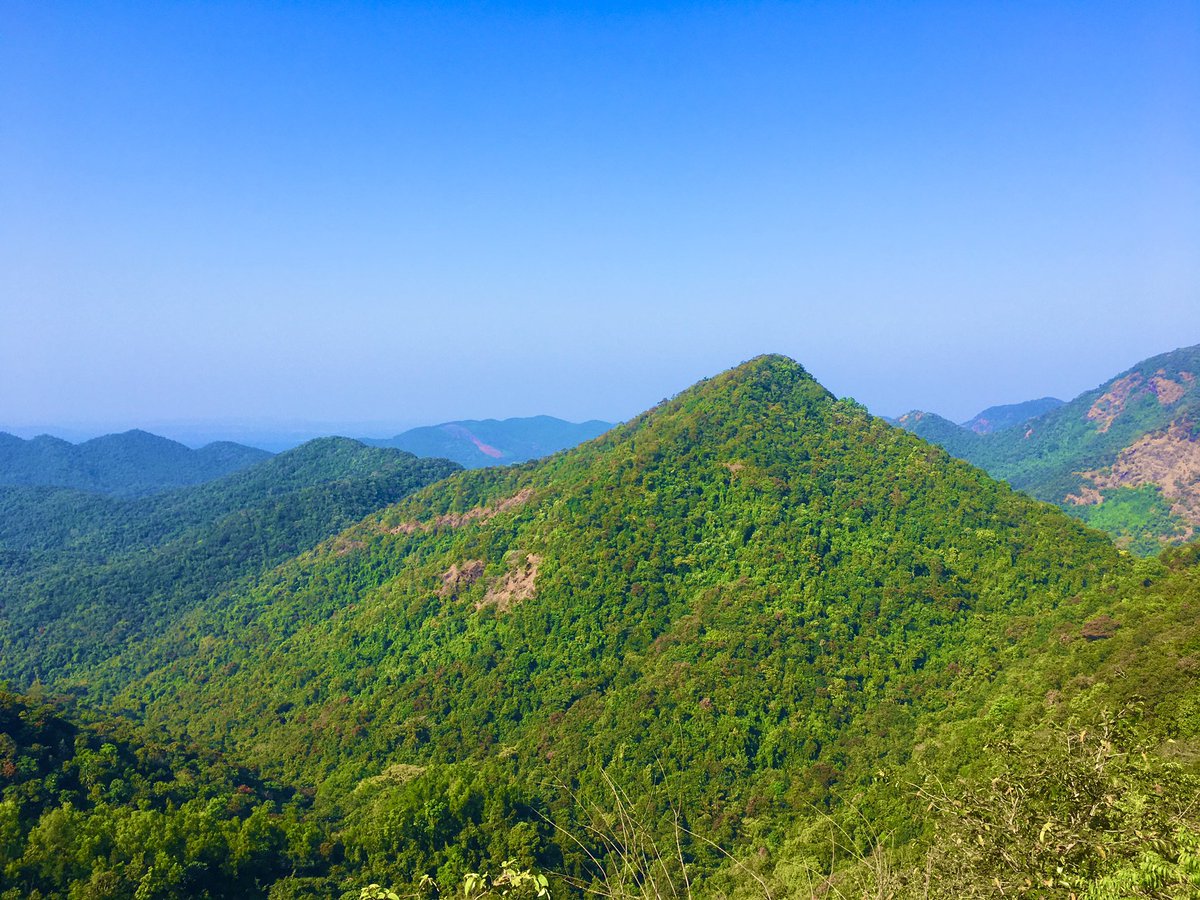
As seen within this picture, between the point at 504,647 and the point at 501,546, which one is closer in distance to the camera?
the point at 504,647

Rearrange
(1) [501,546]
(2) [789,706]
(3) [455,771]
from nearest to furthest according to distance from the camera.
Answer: (3) [455,771] < (2) [789,706] < (1) [501,546]

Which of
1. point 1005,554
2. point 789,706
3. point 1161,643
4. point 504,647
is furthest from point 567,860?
point 1005,554

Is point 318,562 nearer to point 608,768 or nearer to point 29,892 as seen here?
point 608,768

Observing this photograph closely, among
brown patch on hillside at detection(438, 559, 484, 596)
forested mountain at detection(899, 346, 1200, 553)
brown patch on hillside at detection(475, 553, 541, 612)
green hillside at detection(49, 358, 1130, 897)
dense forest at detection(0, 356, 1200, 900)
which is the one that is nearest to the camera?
dense forest at detection(0, 356, 1200, 900)

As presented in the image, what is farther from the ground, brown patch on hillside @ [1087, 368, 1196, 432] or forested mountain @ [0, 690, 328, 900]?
brown patch on hillside @ [1087, 368, 1196, 432]

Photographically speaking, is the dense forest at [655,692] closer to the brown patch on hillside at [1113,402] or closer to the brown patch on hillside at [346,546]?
the brown patch on hillside at [346,546]

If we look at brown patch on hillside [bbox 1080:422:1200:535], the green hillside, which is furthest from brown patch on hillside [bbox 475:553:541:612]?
brown patch on hillside [bbox 1080:422:1200:535]

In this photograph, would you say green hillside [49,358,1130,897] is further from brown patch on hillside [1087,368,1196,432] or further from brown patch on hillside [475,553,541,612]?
brown patch on hillside [1087,368,1196,432]
